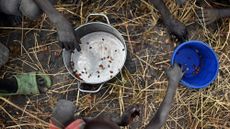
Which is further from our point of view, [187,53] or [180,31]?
[187,53]

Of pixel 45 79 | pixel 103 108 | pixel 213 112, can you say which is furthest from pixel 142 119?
pixel 45 79

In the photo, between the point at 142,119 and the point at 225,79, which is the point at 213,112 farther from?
the point at 142,119

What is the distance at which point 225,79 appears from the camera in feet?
8.87

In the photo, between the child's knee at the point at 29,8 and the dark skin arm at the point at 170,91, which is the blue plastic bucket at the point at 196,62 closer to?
the dark skin arm at the point at 170,91

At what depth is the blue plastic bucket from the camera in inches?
100

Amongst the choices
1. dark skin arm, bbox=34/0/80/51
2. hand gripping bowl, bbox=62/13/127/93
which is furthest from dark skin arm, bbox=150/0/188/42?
dark skin arm, bbox=34/0/80/51

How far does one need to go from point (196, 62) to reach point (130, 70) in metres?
0.39

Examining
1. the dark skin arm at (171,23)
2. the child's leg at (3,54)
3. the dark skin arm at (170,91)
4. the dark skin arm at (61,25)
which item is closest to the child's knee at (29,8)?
the dark skin arm at (61,25)

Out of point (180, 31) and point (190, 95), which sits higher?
point (180, 31)

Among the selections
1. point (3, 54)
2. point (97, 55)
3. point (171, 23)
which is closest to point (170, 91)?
point (171, 23)

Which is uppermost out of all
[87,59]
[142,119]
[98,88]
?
[87,59]

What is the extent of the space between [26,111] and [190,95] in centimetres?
97

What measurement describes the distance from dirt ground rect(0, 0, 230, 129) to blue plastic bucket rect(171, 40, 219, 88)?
8 cm

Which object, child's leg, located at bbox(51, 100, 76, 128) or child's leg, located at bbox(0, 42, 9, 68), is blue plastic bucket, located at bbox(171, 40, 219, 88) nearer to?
child's leg, located at bbox(51, 100, 76, 128)
